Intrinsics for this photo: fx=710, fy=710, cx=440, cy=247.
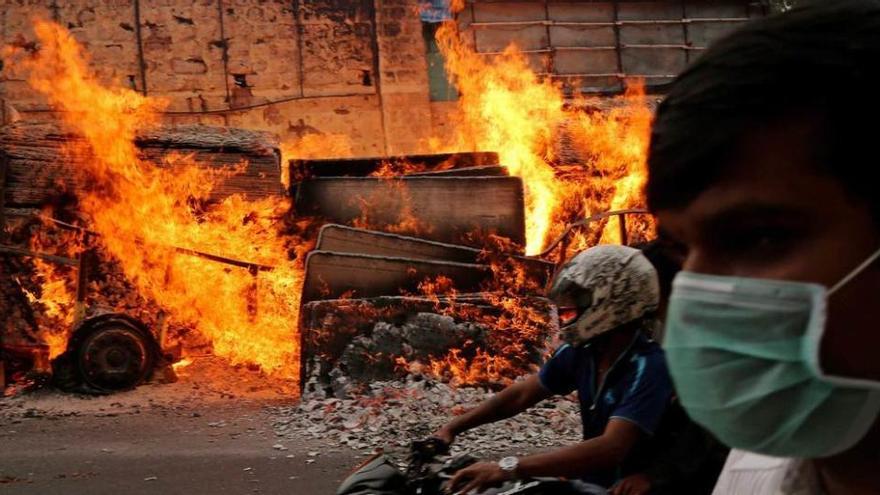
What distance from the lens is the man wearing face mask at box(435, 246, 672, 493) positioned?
2.55m

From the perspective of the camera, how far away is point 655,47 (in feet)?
49.1

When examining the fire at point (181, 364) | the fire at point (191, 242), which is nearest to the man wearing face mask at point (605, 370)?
the fire at point (191, 242)

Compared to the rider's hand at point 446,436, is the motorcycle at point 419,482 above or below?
above

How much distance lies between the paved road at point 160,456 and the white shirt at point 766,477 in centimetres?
449

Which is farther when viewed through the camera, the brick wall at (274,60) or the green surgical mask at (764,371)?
the brick wall at (274,60)

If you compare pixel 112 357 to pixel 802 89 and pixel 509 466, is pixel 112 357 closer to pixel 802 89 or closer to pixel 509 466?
pixel 509 466

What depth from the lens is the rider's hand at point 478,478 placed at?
86.2 inches

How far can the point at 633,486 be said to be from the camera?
2.49 meters

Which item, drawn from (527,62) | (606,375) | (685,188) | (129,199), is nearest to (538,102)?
(527,62)

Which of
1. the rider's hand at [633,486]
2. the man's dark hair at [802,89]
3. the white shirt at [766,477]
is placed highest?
the man's dark hair at [802,89]

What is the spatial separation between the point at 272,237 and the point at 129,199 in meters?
1.86

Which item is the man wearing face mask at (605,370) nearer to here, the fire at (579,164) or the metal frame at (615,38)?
the fire at (579,164)

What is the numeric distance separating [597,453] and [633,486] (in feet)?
0.53

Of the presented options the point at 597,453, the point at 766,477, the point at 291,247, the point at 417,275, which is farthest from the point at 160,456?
the point at 766,477
